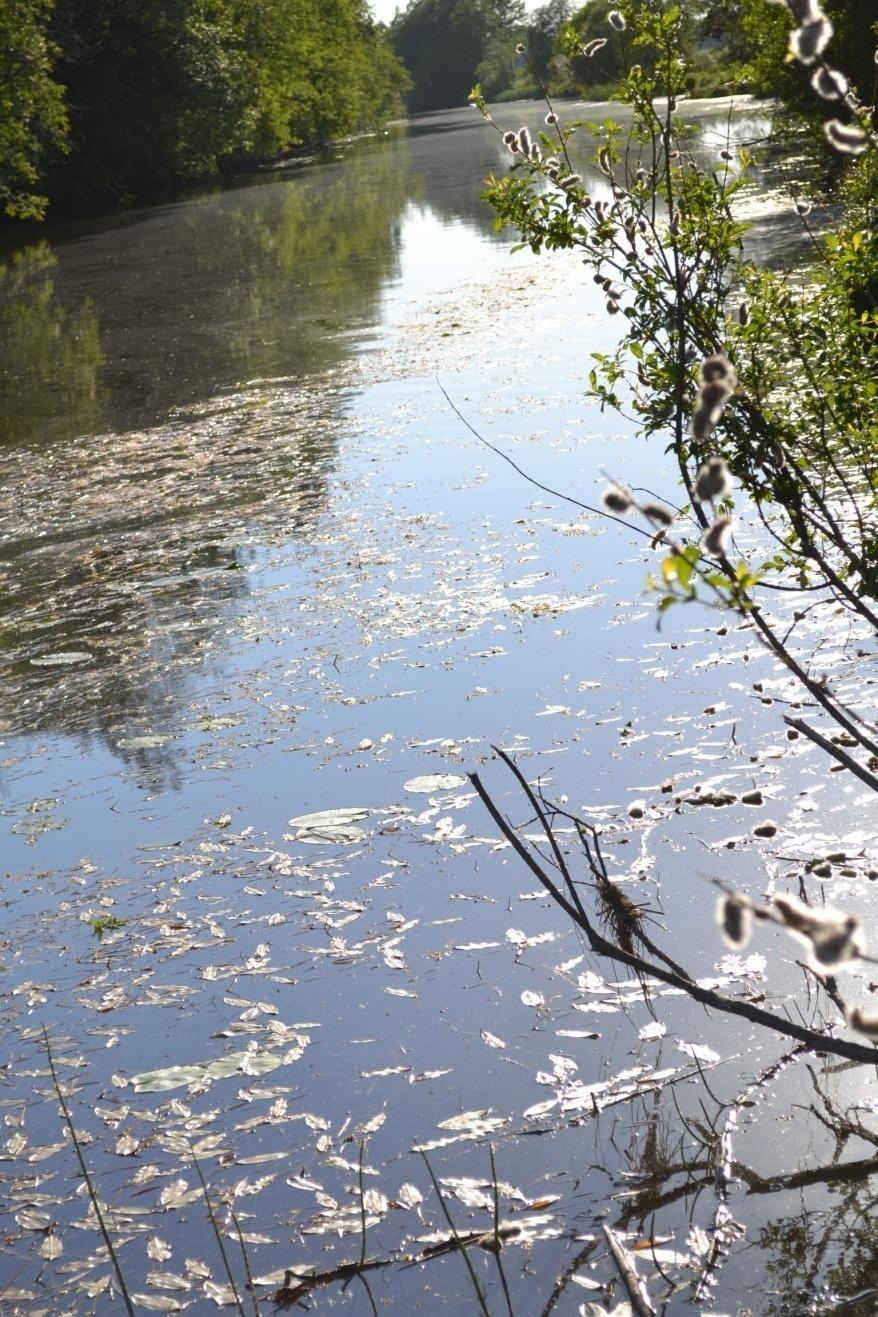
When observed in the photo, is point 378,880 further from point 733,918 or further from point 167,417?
point 167,417

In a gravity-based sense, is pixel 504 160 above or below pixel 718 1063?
above

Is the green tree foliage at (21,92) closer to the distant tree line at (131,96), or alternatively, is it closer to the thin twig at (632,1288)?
the distant tree line at (131,96)

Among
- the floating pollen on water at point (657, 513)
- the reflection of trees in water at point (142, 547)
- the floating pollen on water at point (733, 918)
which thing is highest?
the floating pollen on water at point (657, 513)

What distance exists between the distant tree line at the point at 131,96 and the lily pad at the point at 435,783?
28777 mm

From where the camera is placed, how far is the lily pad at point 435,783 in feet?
16.8

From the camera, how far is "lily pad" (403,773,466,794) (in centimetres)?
511

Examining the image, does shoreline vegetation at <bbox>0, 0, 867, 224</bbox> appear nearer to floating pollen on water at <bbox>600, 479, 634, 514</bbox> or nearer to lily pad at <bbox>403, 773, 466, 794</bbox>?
lily pad at <bbox>403, 773, 466, 794</bbox>

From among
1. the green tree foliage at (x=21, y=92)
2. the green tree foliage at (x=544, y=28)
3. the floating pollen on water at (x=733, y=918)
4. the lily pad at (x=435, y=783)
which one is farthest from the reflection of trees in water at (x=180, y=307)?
the green tree foliage at (x=544, y=28)

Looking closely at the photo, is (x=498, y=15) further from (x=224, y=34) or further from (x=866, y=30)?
(x=866, y=30)

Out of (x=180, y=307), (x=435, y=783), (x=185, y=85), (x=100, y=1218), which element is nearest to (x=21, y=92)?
(x=185, y=85)

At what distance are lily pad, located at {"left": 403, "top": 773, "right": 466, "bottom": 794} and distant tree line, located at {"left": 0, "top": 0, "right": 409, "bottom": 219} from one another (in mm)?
28777

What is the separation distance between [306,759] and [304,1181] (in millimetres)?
2379

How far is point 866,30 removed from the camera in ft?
58.0

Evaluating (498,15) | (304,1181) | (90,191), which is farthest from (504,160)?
(498,15)
